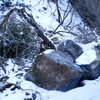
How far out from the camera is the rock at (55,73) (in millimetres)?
5094

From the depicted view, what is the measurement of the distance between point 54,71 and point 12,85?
1.03 meters

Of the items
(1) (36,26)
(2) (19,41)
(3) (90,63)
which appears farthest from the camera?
(2) (19,41)

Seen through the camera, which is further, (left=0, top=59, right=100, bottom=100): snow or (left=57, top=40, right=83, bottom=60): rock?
(left=57, top=40, right=83, bottom=60): rock

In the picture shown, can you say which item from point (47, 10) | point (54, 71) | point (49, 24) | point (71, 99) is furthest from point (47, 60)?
point (47, 10)

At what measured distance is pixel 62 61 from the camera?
5234 millimetres

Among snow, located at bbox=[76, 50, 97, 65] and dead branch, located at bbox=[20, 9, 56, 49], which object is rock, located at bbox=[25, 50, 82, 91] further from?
dead branch, located at bbox=[20, 9, 56, 49]

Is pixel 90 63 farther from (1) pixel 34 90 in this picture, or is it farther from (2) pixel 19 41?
(2) pixel 19 41

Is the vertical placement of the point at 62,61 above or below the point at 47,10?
below

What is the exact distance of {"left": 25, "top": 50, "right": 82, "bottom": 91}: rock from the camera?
16.7 feet

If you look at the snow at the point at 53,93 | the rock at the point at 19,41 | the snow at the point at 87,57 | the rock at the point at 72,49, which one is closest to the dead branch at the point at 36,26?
the rock at the point at 19,41

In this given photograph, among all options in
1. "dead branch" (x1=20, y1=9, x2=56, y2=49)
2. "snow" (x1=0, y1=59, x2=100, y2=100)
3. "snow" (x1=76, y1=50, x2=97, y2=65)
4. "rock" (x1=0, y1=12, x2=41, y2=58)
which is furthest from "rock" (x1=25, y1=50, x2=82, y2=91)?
"rock" (x1=0, y1=12, x2=41, y2=58)

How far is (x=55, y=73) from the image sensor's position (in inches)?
204

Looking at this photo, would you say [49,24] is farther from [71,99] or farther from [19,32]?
[71,99]

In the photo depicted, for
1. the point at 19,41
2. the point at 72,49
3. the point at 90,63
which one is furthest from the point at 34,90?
the point at 19,41
